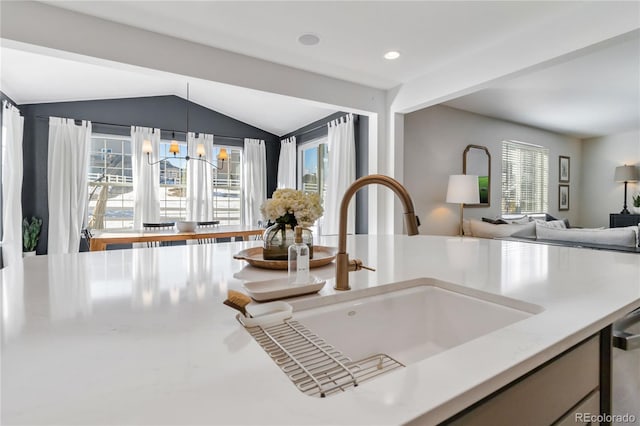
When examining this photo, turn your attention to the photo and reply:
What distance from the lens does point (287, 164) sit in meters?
6.00

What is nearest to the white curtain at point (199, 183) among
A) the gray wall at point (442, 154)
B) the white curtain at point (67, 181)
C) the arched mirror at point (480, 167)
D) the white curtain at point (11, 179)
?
the white curtain at point (67, 181)

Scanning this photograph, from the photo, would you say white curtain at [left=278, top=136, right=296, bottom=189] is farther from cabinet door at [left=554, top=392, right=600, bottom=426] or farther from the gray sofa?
cabinet door at [left=554, top=392, right=600, bottom=426]

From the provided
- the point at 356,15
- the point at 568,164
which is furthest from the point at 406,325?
the point at 568,164

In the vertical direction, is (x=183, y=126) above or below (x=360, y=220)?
above

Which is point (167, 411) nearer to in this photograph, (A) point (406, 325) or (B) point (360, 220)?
(A) point (406, 325)

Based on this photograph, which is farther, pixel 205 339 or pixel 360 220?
pixel 360 220

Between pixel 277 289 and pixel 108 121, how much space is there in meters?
5.23

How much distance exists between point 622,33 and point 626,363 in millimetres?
2377

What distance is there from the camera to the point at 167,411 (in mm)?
399

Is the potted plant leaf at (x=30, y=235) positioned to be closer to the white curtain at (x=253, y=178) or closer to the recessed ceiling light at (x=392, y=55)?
the white curtain at (x=253, y=178)

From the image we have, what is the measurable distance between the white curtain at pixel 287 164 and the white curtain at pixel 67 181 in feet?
9.85

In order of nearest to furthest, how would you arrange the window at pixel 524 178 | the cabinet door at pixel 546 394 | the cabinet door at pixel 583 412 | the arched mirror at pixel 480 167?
the cabinet door at pixel 546 394 → the cabinet door at pixel 583 412 → the arched mirror at pixel 480 167 → the window at pixel 524 178

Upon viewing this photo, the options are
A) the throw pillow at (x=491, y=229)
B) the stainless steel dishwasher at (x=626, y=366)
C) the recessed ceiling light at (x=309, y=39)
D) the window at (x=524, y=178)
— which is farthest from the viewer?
the window at (x=524, y=178)

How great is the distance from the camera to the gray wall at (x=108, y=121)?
14.2 ft
